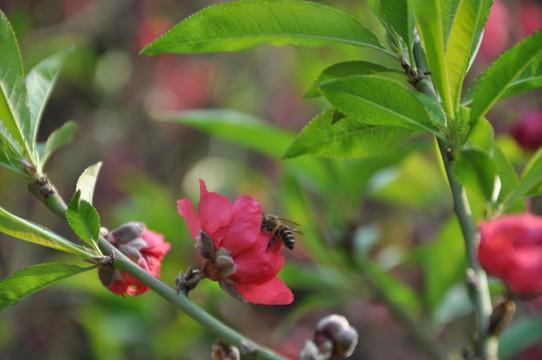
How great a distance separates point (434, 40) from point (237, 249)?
1.15 ft

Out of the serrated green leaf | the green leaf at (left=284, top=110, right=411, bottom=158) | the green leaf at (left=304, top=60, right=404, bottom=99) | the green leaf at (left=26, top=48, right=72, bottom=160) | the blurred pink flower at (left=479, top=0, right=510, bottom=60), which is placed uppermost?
the green leaf at (left=304, top=60, right=404, bottom=99)

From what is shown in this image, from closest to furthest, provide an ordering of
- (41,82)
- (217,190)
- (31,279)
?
1. (31,279)
2. (41,82)
3. (217,190)

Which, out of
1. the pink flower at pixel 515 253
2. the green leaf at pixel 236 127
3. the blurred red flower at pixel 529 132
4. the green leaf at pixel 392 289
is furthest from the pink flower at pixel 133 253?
the blurred red flower at pixel 529 132

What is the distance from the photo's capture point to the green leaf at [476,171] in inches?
26.6

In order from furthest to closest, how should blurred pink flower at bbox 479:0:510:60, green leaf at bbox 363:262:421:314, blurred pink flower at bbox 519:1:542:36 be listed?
1. blurred pink flower at bbox 519:1:542:36
2. blurred pink flower at bbox 479:0:510:60
3. green leaf at bbox 363:262:421:314

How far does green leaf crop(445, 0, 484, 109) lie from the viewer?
689 mm

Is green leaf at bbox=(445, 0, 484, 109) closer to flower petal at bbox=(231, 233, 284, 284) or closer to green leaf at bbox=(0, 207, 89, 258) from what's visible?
flower petal at bbox=(231, 233, 284, 284)

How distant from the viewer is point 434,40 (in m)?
0.67

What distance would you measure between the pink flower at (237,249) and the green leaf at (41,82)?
11.3 inches

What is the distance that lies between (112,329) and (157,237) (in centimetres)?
130

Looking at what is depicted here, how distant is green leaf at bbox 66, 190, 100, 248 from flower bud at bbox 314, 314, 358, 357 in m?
0.31

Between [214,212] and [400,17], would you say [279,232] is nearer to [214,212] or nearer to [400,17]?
[214,212]

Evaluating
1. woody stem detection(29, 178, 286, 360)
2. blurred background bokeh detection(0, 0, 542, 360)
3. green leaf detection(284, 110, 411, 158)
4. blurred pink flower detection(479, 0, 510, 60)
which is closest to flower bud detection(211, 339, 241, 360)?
woody stem detection(29, 178, 286, 360)

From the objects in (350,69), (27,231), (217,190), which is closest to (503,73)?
(350,69)
